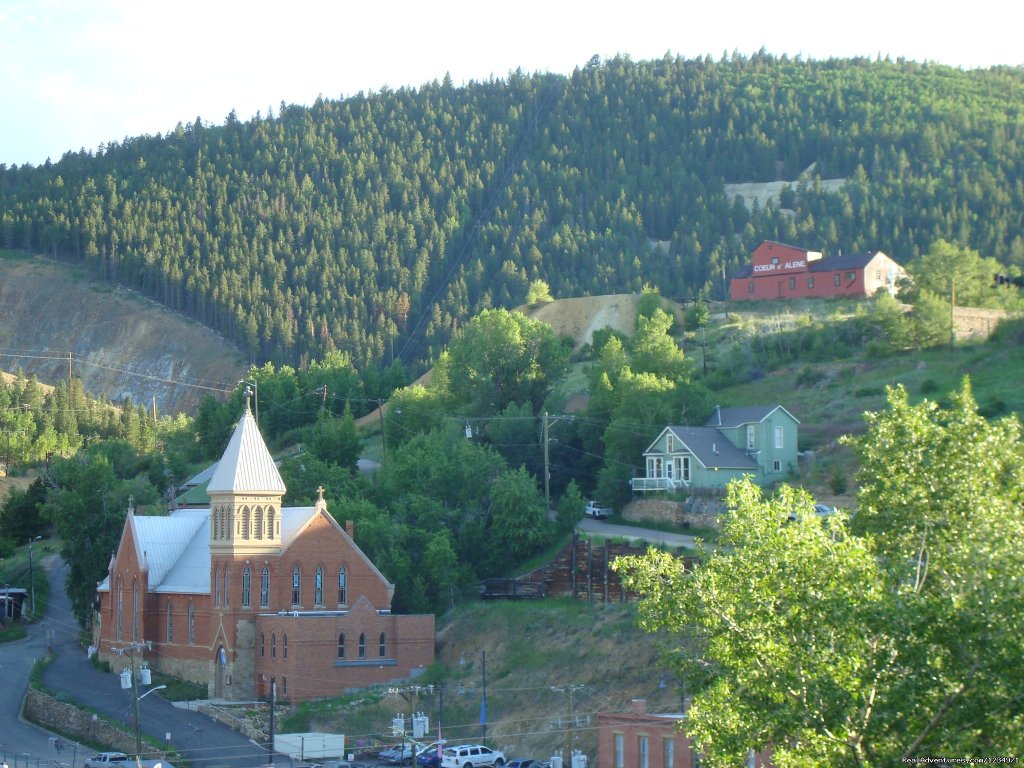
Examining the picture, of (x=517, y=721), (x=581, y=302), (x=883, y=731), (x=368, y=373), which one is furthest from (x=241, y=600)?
(x=581, y=302)

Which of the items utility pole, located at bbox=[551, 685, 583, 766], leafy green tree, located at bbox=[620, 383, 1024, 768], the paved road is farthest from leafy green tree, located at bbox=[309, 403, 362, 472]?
leafy green tree, located at bbox=[620, 383, 1024, 768]

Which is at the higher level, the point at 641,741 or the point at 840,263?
the point at 840,263

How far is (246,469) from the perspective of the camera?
7344cm

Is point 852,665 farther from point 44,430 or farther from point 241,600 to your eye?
point 44,430

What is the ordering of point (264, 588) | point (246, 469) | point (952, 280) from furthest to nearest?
1. point (952, 280)
2. point (264, 588)
3. point (246, 469)

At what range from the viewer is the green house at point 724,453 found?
85125mm

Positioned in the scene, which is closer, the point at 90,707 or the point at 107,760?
the point at 107,760

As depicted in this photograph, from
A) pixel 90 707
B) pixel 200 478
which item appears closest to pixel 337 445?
pixel 200 478

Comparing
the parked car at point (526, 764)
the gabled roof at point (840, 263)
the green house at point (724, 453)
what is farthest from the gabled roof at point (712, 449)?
the gabled roof at point (840, 263)

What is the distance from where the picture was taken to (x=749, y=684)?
3253cm

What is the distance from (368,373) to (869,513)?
10147 centimetres

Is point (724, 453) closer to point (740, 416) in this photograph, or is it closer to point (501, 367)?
point (740, 416)

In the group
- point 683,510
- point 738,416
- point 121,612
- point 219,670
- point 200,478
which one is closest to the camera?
point 219,670

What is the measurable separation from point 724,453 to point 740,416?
160 inches
